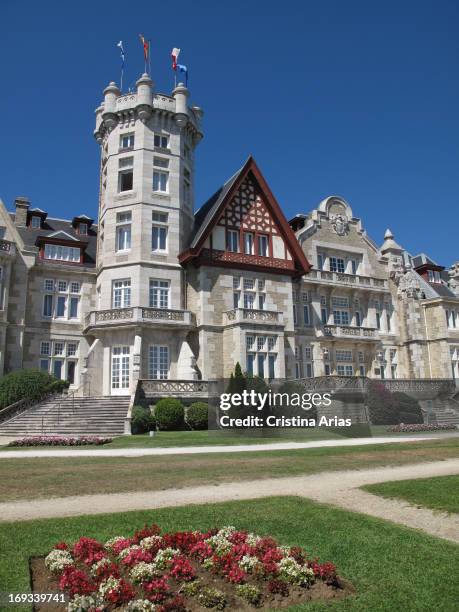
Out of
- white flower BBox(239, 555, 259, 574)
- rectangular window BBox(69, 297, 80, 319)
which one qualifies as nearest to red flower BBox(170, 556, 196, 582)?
white flower BBox(239, 555, 259, 574)

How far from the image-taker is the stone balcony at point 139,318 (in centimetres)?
3347

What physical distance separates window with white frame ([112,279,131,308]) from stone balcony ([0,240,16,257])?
707cm

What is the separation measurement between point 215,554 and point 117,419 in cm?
2298

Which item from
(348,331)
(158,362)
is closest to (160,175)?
(158,362)

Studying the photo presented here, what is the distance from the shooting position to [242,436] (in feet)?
84.5

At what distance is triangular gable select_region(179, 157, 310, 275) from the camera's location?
3678cm

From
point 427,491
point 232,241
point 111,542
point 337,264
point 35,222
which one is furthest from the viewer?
point 337,264

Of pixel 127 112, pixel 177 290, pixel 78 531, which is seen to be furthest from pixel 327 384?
pixel 78 531

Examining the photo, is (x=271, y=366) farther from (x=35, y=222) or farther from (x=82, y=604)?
(x=82, y=604)

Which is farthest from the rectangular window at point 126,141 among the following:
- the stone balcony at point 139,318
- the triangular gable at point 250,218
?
the stone balcony at point 139,318

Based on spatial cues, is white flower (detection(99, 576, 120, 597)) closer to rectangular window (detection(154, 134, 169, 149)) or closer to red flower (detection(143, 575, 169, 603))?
red flower (detection(143, 575, 169, 603))

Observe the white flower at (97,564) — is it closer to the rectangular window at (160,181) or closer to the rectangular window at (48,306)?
the rectangular window at (48,306)

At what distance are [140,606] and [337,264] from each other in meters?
42.6

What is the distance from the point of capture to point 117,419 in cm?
2795
